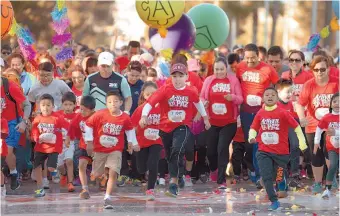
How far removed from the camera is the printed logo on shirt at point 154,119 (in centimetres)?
1414

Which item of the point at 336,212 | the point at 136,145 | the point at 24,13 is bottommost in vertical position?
the point at 336,212

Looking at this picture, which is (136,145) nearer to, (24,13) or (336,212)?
(336,212)

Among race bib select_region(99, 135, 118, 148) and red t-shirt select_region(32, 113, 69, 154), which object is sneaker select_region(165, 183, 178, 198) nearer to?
race bib select_region(99, 135, 118, 148)

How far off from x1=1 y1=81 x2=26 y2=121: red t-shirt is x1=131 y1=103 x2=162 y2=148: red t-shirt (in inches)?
60.1

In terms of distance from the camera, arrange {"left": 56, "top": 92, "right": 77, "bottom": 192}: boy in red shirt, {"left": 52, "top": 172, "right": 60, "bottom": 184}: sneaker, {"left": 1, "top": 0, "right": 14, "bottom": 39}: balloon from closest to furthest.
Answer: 1. {"left": 1, "top": 0, "right": 14, "bottom": 39}: balloon
2. {"left": 56, "top": 92, "right": 77, "bottom": 192}: boy in red shirt
3. {"left": 52, "top": 172, "right": 60, "bottom": 184}: sneaker

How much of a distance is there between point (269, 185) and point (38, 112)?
358cm

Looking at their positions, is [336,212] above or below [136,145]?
below

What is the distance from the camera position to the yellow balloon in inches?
651

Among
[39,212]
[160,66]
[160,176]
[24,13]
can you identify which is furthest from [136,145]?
[24,13]

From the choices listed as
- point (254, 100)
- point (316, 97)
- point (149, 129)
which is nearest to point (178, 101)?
point (149, 129)

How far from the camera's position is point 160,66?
17156mm

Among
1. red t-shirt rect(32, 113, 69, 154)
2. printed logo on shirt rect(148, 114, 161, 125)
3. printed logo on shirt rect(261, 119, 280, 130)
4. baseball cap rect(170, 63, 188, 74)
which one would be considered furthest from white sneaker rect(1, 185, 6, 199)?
printed logo on shirt rect(261, 119, 280, 130)

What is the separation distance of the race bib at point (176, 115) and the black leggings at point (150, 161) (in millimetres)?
428

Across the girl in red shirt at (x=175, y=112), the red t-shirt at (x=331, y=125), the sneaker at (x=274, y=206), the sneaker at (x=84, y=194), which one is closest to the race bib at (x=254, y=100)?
the girl in red shirt at (x=175, y=112)
